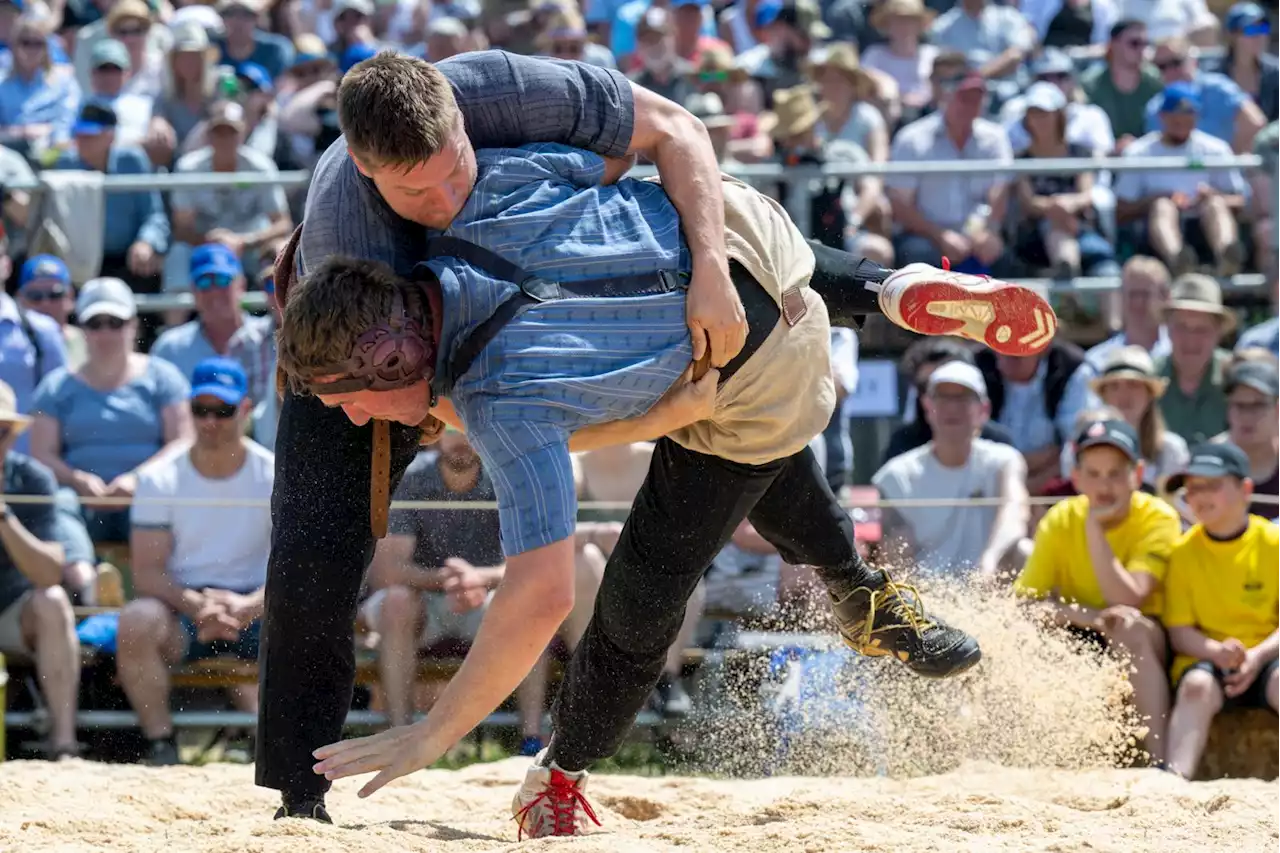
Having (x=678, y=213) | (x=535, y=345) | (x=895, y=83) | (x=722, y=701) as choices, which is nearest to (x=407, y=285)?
(x=535, y=345)

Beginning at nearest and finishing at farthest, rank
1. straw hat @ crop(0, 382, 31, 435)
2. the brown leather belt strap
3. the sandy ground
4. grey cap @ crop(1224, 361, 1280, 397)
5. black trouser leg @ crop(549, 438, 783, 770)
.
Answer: the sandy ground, the brown leather belt strap, black trouser leg @ crop(549, 438, 783, 770), straw hat @ crop(0, 382, 31, 435), grey cap @ crop(1224, 361, 1280, 397)

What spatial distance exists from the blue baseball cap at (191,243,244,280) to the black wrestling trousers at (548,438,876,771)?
10.6 ft

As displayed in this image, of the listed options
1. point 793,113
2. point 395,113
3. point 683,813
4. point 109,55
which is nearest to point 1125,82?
point 793,113

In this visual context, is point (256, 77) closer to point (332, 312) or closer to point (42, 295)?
point (42, 295)

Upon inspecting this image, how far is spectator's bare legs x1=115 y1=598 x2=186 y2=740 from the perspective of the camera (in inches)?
204

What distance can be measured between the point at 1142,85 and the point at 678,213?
234 inches

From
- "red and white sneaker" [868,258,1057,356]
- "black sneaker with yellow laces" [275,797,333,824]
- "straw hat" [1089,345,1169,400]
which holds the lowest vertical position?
"black sneaker with yellow laces" [275,797,333,824]

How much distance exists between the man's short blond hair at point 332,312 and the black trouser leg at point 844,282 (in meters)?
1.11

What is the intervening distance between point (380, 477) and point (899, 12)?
6.29m

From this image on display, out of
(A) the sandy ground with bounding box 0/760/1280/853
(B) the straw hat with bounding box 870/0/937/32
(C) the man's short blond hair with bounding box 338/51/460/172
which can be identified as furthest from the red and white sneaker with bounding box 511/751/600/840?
(B) the straw hat with bounding box 870/0/937/32

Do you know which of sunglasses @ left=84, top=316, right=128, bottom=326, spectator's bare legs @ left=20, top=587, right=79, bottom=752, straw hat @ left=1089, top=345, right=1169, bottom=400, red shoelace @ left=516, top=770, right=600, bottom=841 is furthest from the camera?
sunglasses @ left=84, top=316, right=128, bottom=326

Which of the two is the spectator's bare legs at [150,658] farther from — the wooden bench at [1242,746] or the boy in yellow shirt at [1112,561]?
the wooden bench at [1242,746]

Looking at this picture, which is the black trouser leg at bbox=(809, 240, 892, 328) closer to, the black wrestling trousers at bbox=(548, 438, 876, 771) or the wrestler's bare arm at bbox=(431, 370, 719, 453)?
the black wrestling trousers at bbox=(548, 438, 876, 771)

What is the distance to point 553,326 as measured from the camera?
3.05m
